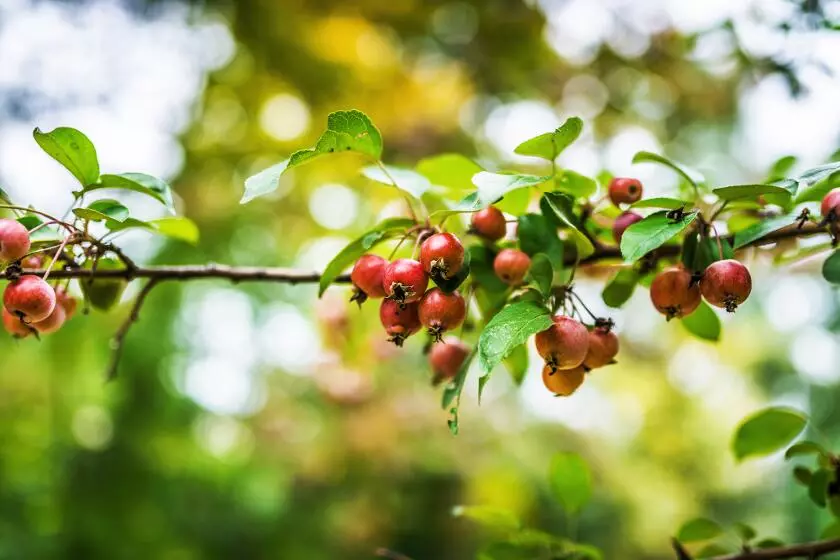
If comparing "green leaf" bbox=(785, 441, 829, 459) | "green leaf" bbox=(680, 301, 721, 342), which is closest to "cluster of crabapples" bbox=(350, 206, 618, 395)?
"green leaf" bbox=(680, 301, 721, 342)

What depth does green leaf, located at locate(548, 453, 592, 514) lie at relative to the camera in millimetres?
904

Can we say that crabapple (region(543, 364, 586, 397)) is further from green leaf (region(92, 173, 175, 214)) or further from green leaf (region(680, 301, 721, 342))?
green leaf (region(92, 173, 175, 214))

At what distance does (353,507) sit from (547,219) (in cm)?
289

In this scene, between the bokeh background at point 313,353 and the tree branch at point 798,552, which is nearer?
the tree branch at point 798,552

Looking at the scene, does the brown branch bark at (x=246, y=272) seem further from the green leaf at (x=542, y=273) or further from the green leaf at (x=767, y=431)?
the green leaf at (x=767, y=431)

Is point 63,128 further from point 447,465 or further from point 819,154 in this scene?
A: point 447,465

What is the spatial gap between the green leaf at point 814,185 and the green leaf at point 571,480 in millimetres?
445

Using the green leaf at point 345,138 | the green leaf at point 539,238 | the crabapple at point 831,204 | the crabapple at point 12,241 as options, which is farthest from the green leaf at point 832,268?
the crabapple at point 12,241

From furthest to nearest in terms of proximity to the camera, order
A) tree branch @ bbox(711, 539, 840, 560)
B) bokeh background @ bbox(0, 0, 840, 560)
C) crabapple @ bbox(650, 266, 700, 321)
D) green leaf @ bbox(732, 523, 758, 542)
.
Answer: bokeh background @ bbox(0, 0, 840, 560) < green leaf @ bbox(732, 523, 758, 542) < tree branch @ bbox(711, 539, 840, 560) < crabapple @ bbox(650, 266, 700, 321)

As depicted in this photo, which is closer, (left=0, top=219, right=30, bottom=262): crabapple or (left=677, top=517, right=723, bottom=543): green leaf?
(left=0, top=219, right=30, bottom=262): crabapple

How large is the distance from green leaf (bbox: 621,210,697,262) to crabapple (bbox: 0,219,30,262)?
0.54 meters

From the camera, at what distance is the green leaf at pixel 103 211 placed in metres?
0.62

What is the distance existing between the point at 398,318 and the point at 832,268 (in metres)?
0.44

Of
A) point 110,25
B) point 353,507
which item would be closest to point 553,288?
point 110,25
